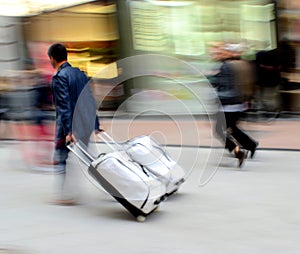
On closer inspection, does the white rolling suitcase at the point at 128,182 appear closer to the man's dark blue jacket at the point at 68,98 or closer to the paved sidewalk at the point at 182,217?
the paved sidewalk at the point at 182,217

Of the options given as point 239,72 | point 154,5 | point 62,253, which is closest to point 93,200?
Result: point 62,253

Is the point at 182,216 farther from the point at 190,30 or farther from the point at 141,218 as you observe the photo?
the point at 190,30

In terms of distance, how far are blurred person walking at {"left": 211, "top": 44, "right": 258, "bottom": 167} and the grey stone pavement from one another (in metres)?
0.27

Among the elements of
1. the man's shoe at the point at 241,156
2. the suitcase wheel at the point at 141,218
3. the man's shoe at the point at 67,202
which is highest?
the suitcase wheel at the point at 141,218

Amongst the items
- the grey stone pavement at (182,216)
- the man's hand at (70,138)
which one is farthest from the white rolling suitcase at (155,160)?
the man's hand at (70,138)

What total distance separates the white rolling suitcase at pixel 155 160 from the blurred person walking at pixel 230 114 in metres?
2.00

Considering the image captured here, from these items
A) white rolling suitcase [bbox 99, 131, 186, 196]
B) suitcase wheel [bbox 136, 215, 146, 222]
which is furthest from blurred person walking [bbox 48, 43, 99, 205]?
suitcase wheel [bbox 136, 215, 146, 222]

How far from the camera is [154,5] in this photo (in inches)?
523

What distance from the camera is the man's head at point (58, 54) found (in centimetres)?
669

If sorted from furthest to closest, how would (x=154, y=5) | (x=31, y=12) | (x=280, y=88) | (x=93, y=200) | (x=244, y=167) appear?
(x=31, y=12) < (x=154, y=5) < (x=280, y=88) < (x=244, y=167) < (x=93, y=200)

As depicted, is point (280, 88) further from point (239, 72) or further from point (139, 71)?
point (239, 72)

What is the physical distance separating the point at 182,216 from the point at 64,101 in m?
1.70

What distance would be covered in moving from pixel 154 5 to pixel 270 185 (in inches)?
267

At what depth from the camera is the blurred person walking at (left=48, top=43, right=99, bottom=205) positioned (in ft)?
21.3
